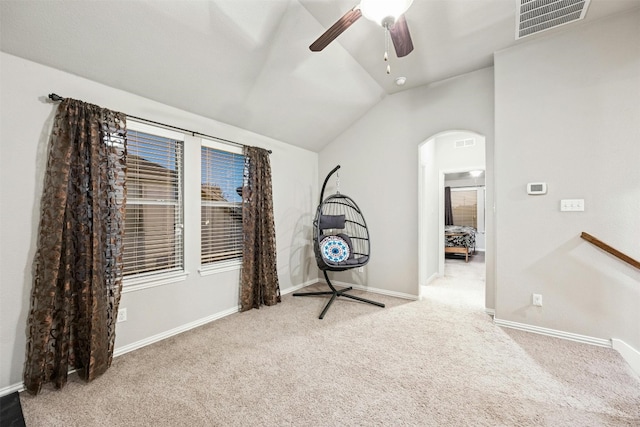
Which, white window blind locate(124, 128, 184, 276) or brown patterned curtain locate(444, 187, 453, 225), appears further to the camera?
brown patterned curtain locate(444, 187, 453, 225)

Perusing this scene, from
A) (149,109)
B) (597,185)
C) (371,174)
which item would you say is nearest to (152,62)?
(149,109)

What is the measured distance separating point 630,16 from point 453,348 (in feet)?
10.9

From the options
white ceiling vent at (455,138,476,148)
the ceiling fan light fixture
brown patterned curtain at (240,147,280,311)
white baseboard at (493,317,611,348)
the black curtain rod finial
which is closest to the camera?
the ceiling fan light fixture

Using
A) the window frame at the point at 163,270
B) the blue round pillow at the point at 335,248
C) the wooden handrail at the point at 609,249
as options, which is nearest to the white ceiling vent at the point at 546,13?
the wooden handrail at the point at 609,249

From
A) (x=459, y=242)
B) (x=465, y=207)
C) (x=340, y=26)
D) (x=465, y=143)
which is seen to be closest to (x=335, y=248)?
(x=340, y=26)

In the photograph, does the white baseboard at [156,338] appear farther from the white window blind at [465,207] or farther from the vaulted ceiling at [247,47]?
the white window blind at [465,207]

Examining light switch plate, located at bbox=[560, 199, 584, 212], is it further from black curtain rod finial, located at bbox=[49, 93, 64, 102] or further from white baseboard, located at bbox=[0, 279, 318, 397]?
black curtain rod finial, located at bbox=[49, 93, 64, 102]

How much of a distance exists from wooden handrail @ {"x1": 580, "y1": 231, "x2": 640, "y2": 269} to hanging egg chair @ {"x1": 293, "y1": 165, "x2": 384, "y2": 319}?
6.97 ft

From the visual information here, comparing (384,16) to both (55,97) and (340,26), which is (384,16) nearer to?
(340,26)

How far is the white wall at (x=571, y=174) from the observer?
7.54 ft

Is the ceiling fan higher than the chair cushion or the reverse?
higher

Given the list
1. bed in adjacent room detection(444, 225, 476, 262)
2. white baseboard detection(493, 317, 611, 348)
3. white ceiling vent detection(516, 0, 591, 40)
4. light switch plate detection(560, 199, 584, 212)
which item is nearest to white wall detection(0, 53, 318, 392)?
white ceiling vent detection(516, 0, 591, 40)

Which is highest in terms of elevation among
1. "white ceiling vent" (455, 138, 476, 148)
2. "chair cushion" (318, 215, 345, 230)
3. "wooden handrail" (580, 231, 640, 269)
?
"white ceiling vent" (455, 138, 476, 148)

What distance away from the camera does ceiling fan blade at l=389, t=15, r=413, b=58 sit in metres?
1.64
